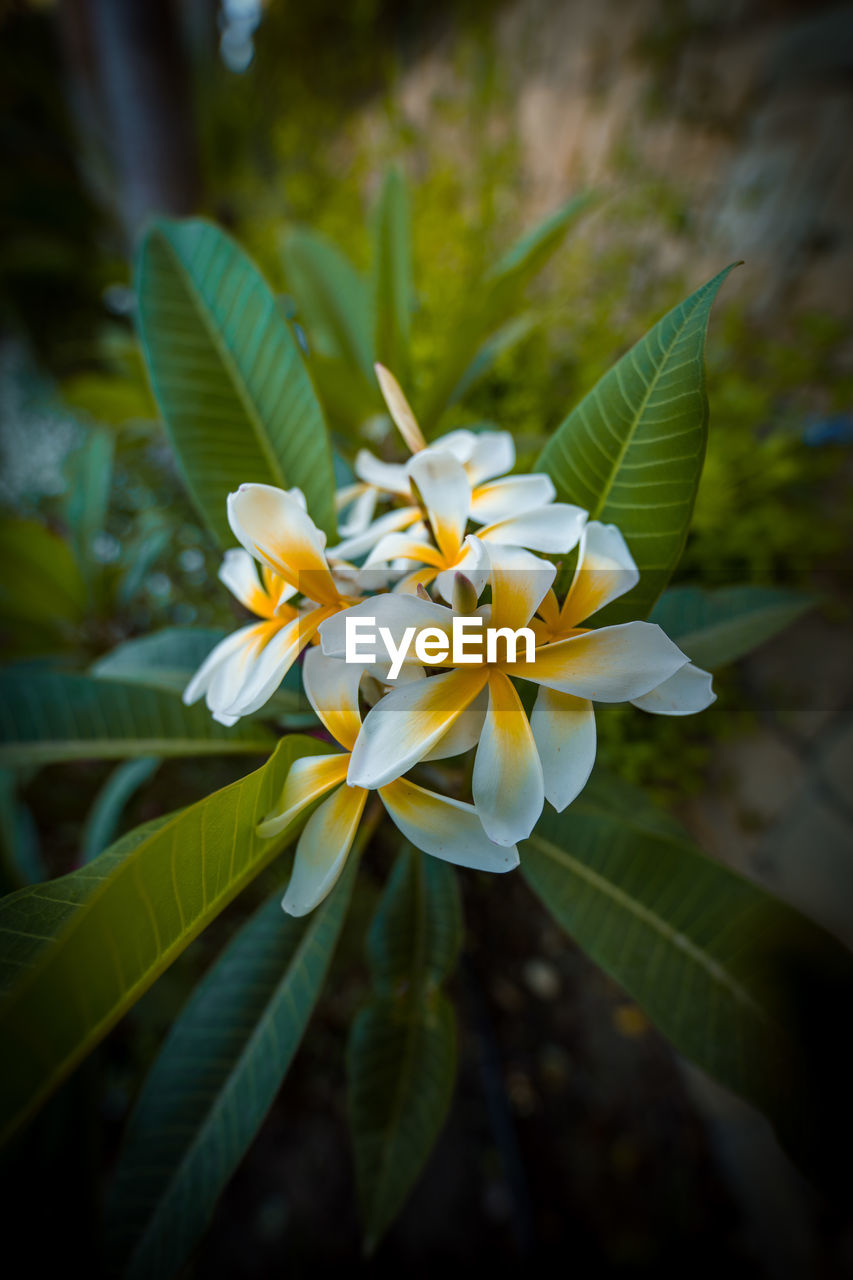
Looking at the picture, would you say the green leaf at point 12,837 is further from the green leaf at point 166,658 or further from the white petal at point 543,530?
the white petal at point 543,530

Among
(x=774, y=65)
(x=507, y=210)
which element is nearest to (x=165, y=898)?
(x=774, y=65)

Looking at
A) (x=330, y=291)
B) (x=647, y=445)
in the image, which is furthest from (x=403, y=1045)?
(x=330, y=291)

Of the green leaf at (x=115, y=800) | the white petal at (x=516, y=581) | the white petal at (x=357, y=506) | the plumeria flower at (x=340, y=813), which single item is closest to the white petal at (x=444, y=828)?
the plumeria flower at (x=340, y=813)

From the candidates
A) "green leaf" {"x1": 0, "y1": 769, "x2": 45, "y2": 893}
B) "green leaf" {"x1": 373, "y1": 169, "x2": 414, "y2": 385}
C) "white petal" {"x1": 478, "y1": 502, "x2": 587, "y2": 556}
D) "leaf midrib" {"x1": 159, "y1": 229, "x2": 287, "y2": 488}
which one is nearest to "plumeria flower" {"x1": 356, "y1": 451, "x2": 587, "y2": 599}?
"white petal" {"x1": 478, "y1": 502, "x2": 587, "y2": 556}

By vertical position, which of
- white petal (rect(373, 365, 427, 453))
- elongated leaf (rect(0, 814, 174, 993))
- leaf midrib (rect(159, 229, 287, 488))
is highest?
leaf midrib (rect(159, 229, 287, 488))

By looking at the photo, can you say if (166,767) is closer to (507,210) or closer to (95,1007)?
(95,1007)

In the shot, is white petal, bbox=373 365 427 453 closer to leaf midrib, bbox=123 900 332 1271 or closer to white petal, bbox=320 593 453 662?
white petal, bbox=320 593 453 662
